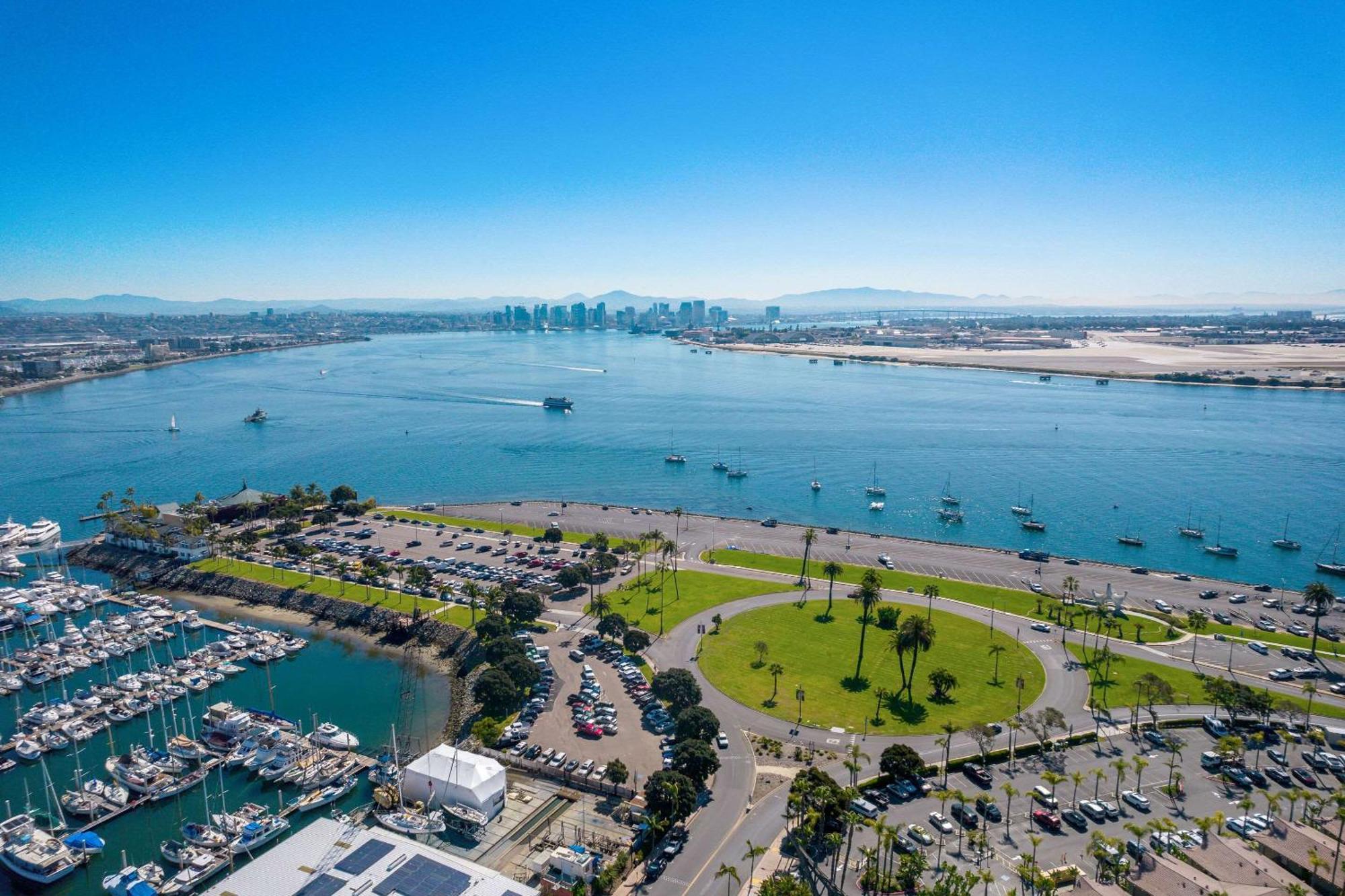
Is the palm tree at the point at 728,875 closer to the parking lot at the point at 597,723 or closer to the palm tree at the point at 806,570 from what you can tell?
the parking lot at the point at 597,723

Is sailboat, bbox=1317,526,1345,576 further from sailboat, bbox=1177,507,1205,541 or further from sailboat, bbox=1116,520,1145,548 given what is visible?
sailboat, bbox=1116,520,1145,548

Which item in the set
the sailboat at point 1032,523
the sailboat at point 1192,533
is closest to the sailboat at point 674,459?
the sailboat at point 1032,523

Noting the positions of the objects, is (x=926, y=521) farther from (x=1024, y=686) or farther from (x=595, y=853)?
(x=595, y=853)

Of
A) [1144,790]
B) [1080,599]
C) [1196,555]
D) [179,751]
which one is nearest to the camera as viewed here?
[1144,790]

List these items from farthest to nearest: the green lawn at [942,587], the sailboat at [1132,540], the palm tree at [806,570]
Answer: the sailboat at [1132,540] → the palm tree at [806,570] → the green lawn at [942,587]

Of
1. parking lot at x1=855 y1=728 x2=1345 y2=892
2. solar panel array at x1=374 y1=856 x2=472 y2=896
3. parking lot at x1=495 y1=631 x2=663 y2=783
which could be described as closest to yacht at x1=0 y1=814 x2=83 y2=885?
solar panel array at x1=374 y1=856 x2=472 y2=896

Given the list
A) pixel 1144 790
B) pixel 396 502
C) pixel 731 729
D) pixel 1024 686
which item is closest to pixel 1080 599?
pixel 1024 686
